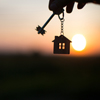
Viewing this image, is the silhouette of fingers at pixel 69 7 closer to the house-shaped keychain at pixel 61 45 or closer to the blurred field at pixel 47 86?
the house-shaped keychain at pixel 61 45

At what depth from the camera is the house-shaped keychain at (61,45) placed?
122 inches

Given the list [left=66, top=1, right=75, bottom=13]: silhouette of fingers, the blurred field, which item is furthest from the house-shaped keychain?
the blurred field

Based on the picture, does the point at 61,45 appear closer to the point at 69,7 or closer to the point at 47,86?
the point at 69,7

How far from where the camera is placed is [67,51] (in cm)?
310

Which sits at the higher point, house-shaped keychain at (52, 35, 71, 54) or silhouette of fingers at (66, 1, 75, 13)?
silhouette of fingers at (66, 1, 75, 13)

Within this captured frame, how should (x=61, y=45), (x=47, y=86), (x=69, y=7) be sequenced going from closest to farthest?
(x=69, y=7) < (x=61, y=45) < (x=47, y=86)

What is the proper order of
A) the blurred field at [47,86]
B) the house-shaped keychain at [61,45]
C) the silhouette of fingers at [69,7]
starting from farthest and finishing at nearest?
the blurred field at [47,86] → the house-shaped keychain at [61,45] → the silhouette of fingers at [69,7]

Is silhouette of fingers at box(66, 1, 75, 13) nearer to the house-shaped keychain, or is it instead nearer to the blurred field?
the house-shaped keychain

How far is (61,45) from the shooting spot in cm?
316

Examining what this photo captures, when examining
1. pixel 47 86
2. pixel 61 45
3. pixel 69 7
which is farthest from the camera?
pixel 47 86

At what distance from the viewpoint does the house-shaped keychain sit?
3.09 meters

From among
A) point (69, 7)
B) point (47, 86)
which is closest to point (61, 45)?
point (69, 7)

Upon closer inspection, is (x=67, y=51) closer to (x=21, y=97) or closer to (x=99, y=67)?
(x=21, y=97)

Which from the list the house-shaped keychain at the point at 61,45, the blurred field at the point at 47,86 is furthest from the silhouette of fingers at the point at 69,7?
the blurred field at the point at 47,86
